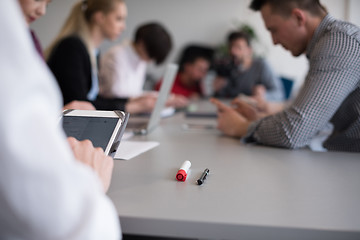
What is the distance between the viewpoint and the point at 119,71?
2809 millimetres

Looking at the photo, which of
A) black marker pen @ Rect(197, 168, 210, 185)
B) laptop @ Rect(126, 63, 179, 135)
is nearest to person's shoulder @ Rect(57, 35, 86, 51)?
laptop @ Rect(126, 63, 179, 135)

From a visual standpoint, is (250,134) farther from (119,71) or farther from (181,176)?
(119,71)

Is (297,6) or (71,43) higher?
(297,6)

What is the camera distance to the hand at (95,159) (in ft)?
2.00

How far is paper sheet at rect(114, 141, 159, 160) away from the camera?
1.05 meters

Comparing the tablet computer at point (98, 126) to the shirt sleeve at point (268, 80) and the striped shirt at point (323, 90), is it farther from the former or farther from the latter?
the shirt sleeve at point (268, 80)

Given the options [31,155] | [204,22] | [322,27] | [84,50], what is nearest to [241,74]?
[204,22]

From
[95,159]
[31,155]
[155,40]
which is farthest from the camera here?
[155,40]

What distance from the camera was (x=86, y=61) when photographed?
2.01 m

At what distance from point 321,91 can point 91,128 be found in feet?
2.36

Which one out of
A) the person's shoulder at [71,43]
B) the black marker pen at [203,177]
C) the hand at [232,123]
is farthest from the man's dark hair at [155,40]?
the black marker pen at [203,177]

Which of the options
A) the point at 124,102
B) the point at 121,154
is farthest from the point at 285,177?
the point at 124,102

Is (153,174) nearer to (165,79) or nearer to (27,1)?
(165,79)

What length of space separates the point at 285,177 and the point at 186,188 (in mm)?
249
